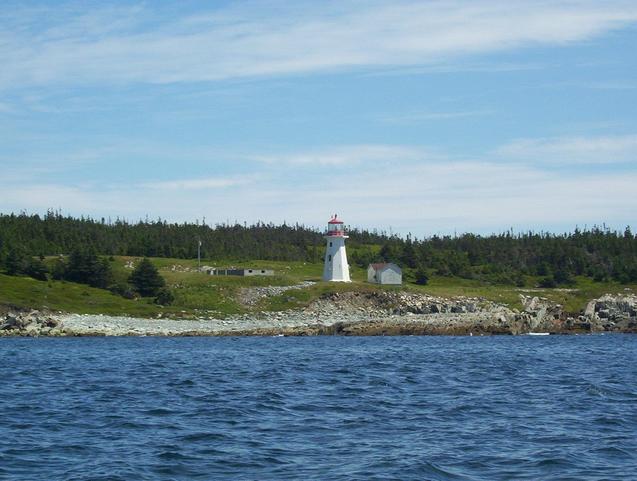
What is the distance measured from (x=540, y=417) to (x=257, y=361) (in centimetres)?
2466

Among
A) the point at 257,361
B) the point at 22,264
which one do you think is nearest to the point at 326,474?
the point at 257,361

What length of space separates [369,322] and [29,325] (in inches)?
1133

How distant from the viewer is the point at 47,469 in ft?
70.6

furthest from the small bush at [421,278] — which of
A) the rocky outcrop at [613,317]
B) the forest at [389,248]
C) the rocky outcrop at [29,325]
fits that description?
the rocky outcrop at [29,325]

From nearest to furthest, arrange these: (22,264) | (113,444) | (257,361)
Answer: (113,444) < (257,361) < (22,264)

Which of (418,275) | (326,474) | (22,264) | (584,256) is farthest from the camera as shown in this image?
(584,256)

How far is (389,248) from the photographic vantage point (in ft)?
468

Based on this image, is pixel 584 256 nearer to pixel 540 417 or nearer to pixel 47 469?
pixel 540 417

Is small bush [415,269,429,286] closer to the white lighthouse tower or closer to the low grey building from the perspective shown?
the white lighthouse tower

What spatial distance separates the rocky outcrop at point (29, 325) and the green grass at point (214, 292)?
3381mm

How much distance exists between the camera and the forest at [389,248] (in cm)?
13175

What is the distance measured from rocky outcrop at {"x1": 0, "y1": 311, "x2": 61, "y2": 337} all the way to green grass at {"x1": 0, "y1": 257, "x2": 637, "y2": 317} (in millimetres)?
3381

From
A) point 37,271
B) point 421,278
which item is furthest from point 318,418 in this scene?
point 421,278

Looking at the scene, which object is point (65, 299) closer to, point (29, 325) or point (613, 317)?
point (29, 325)
